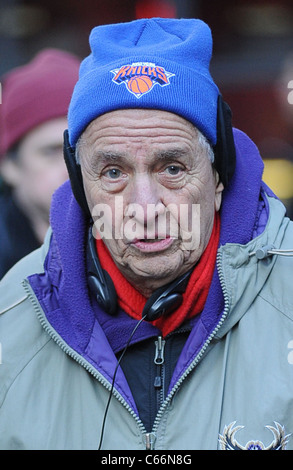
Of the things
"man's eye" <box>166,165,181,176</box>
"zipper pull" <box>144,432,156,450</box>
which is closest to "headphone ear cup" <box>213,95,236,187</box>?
"man's eye" <box>166,165,181,176</box>

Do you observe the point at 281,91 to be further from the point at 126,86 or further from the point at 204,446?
the point at 204,446

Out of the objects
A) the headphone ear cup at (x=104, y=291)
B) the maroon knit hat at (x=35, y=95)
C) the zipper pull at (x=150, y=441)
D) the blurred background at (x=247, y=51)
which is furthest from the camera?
the blurred background at (x=247, y=51)

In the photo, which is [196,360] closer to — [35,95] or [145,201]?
[145,201]

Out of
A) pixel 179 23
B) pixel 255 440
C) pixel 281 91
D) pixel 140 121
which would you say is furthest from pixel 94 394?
pixel 281 91

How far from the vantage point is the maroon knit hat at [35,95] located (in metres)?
4.75

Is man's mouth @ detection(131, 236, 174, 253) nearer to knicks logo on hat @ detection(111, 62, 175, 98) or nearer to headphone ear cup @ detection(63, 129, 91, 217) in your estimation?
headphone ear cup @ detection(63, 129, 91, 217)

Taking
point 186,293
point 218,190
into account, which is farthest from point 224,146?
point 186,293

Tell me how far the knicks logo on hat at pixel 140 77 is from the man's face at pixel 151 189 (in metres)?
0.08

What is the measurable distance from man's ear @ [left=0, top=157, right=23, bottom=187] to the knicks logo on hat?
2275 millimetres

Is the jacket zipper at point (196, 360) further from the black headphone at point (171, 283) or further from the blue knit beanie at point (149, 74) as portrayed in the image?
the blue knit beanie at point (149, 74)

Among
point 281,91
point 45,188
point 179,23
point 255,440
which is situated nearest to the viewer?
point 255,440

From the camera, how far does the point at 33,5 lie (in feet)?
18.3

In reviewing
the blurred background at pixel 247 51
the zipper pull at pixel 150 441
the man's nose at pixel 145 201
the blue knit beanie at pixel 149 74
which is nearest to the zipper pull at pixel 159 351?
the zipper pull at pixel 150 441

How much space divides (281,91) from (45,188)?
176cm
